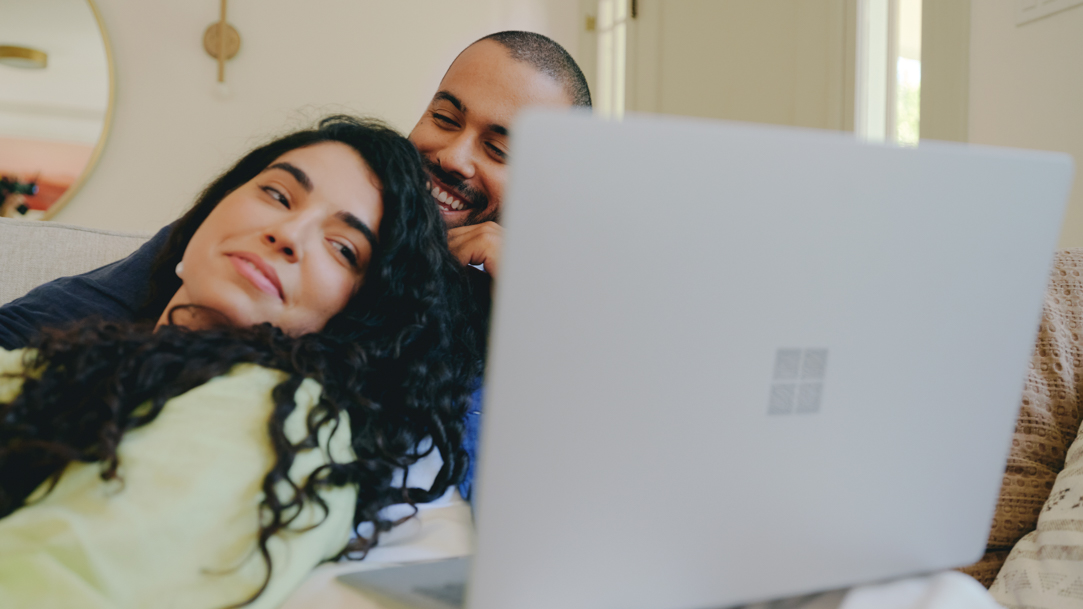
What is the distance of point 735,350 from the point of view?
43 cm

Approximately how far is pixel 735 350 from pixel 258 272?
25.4 inches

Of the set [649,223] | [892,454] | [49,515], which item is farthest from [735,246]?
[49,515]

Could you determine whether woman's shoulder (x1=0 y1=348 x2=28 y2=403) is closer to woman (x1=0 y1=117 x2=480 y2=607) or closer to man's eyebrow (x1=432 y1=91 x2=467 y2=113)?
woman (x1=0 y1=117 x2=480 y2=607)

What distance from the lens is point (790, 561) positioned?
0.50m

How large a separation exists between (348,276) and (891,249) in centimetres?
69

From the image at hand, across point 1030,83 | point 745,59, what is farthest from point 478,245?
point 745,59

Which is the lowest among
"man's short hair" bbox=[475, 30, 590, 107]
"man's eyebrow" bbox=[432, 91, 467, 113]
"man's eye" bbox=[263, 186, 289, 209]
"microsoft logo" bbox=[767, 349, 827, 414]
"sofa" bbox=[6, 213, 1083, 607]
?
"sofa" bbox=[6, 213, 1083, 607]

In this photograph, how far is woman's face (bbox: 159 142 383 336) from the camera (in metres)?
0.89

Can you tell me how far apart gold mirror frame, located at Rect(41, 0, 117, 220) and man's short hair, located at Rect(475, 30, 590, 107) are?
1505 millimetres

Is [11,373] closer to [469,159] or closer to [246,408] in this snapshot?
[246,408]

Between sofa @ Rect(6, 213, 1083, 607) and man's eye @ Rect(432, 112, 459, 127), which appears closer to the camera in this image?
sofa @ Rect(6, 213, 1083, 607)

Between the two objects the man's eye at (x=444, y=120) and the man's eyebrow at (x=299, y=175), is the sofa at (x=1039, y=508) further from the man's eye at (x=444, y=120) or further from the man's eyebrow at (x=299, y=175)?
the man's eye at (x=444, y=120)

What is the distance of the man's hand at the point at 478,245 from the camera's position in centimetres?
118

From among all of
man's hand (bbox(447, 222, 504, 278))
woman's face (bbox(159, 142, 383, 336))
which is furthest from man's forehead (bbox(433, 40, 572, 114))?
woman's face (bbox(159, 142, 383, 336))
